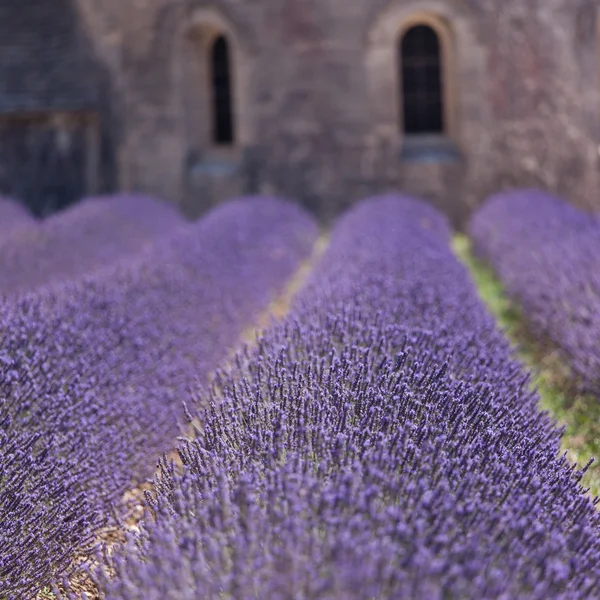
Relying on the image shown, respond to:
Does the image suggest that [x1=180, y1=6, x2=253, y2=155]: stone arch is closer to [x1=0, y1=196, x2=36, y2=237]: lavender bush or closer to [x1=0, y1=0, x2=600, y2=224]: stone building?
[x1=0, y1=0, x2=600, y2=224]: stone building

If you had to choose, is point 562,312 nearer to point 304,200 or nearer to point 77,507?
point 77,507

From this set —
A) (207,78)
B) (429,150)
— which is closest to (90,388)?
(429,150)

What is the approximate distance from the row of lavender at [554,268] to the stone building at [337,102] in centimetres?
216

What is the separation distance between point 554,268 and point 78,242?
366 cm

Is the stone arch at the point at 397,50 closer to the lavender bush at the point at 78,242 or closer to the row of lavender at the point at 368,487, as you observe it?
the lavender bush at the point at 78,242

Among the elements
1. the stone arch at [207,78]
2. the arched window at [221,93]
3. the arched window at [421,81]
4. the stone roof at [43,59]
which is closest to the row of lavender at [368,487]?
the stone arch at [207,78]

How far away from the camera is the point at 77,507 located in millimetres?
2348

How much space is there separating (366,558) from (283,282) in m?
5.23

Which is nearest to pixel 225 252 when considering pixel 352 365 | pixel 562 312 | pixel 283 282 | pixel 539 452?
pixel 283 282

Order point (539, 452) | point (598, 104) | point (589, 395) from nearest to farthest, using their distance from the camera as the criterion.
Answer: point (539, 452) → point (589, 395) → point (598, 104)

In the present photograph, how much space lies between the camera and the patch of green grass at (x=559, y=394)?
11.2 feet

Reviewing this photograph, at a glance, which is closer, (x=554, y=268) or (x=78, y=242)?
(x=554, y=268)

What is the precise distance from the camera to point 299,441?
189 cm

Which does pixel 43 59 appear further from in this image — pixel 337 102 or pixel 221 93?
pixel 337 102
